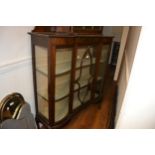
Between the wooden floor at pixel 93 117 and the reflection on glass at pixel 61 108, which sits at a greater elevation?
the reflection on glass at pixel 61 108

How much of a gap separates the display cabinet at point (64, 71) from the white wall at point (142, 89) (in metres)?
0.86

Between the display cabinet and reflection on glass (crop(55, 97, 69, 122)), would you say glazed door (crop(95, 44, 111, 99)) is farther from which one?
reflection on glass (crop(55, 97, 69, 122))

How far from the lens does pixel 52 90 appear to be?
153cm

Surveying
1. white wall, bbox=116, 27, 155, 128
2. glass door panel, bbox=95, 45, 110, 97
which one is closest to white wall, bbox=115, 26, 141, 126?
white wall, bbox=116, 27, 155, 128

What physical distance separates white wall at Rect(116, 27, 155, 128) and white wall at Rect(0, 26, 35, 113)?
108 centimetres

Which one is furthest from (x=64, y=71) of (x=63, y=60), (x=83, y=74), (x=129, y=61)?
(x=129, y=61)

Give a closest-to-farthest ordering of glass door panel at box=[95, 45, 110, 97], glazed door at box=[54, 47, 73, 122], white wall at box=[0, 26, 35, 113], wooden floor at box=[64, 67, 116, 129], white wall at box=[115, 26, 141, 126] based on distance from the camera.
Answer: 1. white wall at box=[115, 26, 141, 126]
2. white wall at box=[0, 26, 35, 113]
3. glazed door at box=[54, 47, 73, 122]
4. wooden floor at box=[64, 67, 116, 129]
5. glass door panel at box=[95, 45, 110, 97]

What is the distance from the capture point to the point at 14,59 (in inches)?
53.4

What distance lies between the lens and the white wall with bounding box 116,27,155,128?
0.55 meters

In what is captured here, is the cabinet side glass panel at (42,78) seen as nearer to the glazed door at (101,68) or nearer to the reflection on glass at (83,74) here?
the reflection on glass at (83,74)

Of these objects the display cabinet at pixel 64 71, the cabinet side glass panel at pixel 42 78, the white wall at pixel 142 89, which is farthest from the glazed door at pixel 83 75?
the white wall at pixel 142 89

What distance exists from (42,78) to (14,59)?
37 centimetres

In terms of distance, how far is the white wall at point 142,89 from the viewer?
1.81 ft

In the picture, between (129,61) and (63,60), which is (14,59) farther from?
(129,61)
